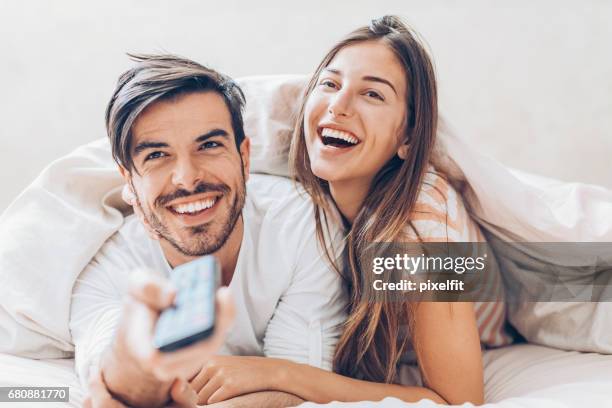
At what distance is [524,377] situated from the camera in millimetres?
725

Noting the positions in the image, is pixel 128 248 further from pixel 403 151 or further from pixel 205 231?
pixel 403 151

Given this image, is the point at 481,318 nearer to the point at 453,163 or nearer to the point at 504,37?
the point at 453,163

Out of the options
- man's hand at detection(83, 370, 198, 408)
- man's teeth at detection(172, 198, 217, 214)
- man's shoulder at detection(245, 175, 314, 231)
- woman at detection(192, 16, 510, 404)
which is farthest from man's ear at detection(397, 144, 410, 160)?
man's hand at detection(83, 370, 198, 408)

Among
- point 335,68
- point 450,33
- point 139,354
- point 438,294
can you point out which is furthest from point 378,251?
point 450,33

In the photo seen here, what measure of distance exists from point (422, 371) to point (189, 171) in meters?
0.32

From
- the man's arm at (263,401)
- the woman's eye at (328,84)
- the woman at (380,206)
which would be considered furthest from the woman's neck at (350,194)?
the man's arm at (263,401)

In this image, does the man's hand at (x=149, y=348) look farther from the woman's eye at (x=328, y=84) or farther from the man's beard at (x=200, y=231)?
the woman's eye at (x=328, y=84)

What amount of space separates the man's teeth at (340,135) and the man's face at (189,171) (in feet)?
0.33

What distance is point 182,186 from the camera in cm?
64

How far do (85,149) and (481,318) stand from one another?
0.54m

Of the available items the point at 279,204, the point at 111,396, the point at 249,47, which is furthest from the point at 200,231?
the point at 249,47

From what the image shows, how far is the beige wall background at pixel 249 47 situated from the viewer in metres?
0.90

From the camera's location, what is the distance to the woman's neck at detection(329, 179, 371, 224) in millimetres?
722

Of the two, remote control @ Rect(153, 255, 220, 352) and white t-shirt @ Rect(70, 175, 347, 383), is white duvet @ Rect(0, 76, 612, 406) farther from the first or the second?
remote control @ Rect(153, 255, 220, 352)
